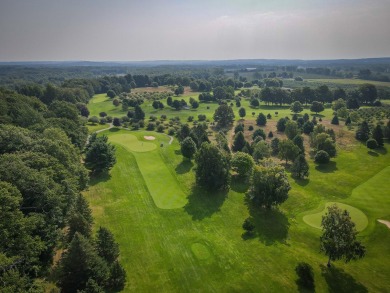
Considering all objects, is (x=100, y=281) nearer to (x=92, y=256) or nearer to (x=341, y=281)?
(x=92, y=256)

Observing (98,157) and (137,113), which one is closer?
(98,157)

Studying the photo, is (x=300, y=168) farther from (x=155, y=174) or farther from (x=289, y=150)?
(x=155, y=174)

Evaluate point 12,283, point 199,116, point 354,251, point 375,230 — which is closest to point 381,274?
point 354,251

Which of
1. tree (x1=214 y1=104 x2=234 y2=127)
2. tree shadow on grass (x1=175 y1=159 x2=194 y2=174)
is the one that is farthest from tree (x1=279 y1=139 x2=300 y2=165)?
tree (x1=214 y1=104 x2=234 y2=127)

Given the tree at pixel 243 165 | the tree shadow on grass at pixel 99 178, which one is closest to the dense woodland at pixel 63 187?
the tree at pixel 243 165

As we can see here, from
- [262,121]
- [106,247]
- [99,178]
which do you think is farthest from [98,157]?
[262,121]
